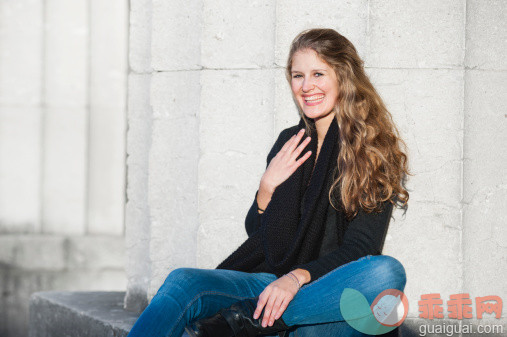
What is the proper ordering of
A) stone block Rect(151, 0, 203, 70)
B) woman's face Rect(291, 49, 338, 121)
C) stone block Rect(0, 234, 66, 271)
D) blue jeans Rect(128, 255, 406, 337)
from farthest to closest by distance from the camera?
stone block Rect(0, 234, 66, 271) → stone block Rect(151, 0, 203, 70) → woman's face Rect(291, 49, 338, 121) → blue jeans Rect(128, 255, 406, 337)

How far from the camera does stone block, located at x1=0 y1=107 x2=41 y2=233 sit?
5.43m

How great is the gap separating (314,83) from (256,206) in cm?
57

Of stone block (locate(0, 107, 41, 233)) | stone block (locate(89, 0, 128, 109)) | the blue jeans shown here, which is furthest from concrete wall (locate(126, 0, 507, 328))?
stone block (locate(0, 107, 41, 233))

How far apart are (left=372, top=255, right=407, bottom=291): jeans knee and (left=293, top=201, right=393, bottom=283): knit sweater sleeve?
0.19 meters

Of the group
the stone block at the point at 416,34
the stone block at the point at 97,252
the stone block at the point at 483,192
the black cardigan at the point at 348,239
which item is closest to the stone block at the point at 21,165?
the stone block at the point at 97,252

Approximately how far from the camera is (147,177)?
12.0 feet

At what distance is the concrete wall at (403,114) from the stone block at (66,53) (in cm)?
233

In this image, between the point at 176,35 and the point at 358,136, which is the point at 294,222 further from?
the point at 176,35

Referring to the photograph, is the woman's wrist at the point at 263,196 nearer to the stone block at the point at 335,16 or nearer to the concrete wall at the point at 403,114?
the concrete wall at the point at 403,114

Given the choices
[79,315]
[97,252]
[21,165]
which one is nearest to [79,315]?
[79,315]

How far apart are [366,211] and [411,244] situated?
47 centimetres

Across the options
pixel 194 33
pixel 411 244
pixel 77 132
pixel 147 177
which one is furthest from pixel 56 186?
pixel 411 244

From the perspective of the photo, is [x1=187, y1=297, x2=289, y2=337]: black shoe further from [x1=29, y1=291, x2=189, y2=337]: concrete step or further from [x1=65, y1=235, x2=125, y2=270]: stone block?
[x1=65, y1=235, x2=125, y2=270]: stone block

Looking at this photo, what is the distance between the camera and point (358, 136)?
294cm
